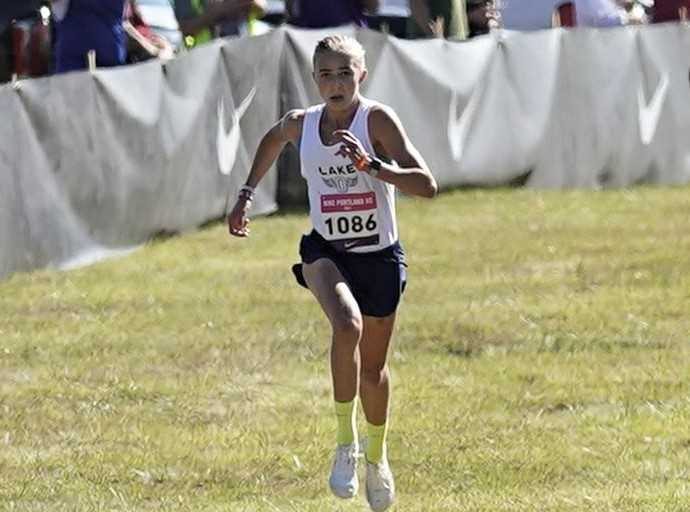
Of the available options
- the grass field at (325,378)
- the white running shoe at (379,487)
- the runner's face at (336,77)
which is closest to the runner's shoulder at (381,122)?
the runner's face at (336,77)

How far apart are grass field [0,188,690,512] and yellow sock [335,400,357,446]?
11.0 inches

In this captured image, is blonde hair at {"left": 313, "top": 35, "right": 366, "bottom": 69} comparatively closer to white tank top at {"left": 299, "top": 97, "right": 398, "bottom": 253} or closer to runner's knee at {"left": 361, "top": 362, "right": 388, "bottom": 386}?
white tank top at {"left": 299, "top": 97, "right": 398, "bottom": 253}

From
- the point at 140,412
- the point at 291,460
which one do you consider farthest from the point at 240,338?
the point at 291,460

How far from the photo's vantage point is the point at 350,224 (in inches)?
329

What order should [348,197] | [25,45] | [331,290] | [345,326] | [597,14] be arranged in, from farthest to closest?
[597,14], [25,45], [348,197], [331,290], [345,326]

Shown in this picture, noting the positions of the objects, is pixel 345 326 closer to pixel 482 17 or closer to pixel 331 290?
pixel 331 290

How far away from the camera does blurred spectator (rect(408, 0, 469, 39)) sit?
20.4 m

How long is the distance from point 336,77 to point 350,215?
1.63 feet

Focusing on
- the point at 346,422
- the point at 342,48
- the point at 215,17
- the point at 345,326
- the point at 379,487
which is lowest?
the point at 215,17

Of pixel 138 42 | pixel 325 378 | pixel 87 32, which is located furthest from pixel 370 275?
pixel 138 42

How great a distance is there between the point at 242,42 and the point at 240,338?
5542 millimetres

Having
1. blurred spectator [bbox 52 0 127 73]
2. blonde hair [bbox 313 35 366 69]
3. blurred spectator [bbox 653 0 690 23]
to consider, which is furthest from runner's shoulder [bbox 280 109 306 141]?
blurred spectator [bbox 653 0 690 23]

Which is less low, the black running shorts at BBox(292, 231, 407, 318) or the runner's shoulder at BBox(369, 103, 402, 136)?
the runner's shoulder at BBox(369, 103, 402, 136)

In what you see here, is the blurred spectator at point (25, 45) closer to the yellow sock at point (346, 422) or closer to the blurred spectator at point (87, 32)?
the blurred spectator at point (87, 32)
